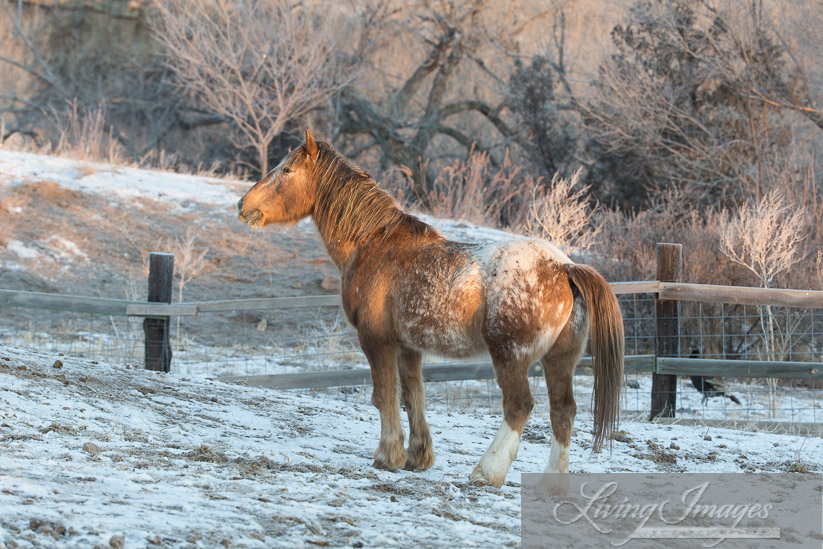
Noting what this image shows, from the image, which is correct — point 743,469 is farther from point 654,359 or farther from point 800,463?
point 654,359

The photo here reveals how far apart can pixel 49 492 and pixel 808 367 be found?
6448 mm

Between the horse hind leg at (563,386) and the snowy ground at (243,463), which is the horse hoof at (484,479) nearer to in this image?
the snowy ground at (243,463)

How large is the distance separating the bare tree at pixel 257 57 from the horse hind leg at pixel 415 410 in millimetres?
13868

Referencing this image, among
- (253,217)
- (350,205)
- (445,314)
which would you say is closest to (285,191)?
(253,217)

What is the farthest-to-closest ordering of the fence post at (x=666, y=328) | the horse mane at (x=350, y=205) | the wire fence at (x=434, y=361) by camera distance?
the wire fence at (x=434, y=361) → the fence post at (x=666, y=328) → the horse mane at (x=350, y=205)

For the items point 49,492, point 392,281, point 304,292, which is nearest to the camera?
point 49,492

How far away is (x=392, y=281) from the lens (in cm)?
507

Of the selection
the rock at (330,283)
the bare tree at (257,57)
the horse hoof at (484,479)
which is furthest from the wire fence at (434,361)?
the bare tree at (257,57)

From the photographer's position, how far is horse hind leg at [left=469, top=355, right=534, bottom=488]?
468 cm

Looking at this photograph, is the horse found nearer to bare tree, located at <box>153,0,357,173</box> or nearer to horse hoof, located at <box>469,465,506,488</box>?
horse hoof, located at <box>469,465,506,488</box>

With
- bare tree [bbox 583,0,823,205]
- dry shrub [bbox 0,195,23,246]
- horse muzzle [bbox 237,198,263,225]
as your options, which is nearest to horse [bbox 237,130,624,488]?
horse muzzle [bbox 237,198,263,225]

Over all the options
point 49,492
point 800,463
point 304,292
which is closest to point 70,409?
point 49,492

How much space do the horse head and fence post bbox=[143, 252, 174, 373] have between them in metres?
3.03

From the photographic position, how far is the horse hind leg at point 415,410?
5273mm
